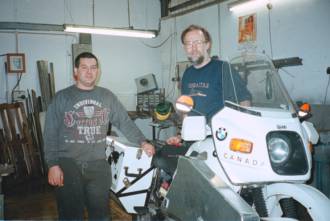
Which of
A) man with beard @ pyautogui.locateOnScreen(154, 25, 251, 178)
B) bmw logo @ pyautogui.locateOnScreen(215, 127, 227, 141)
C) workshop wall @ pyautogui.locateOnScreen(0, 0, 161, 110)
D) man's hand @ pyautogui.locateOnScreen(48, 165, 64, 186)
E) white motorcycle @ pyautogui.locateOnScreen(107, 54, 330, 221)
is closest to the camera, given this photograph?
white motorcycle @ pyautogui.locateOnScreen(107, 54, 330, 221)

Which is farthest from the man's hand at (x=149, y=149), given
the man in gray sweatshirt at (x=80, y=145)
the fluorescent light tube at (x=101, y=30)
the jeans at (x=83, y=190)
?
the fluorescent light tube at (x=101, y=30)

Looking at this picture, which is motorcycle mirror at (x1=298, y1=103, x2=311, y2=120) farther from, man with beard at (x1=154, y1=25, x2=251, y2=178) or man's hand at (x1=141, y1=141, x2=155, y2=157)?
man's hand at (x1=141, y1=141, x2=155, y2=157)

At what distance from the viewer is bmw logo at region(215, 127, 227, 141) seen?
1.58m

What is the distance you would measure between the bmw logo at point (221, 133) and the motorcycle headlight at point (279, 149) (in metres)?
0.21

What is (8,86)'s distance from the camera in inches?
248

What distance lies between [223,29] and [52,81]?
3485 mm

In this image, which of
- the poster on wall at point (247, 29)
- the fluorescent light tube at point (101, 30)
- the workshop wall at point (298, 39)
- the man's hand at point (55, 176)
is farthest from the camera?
the poster on wall at point (247, 29)

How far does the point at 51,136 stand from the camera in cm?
226

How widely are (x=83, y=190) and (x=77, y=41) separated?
206 inches

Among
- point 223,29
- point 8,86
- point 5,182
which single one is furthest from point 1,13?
point 223,29

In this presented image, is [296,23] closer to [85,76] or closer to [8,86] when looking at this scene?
[85,76]

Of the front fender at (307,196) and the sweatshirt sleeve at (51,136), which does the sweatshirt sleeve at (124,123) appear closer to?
the sweatshirt sleeve at (51,136)

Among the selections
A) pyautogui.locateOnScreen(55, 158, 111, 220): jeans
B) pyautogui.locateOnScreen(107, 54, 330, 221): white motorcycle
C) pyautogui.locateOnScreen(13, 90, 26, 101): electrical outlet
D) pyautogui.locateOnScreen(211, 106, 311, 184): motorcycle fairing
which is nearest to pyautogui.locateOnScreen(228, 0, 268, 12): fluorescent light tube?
pyautogui.locateOnScreen(107, 54, 330, 221): white motorcycle

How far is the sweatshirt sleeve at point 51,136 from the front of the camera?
7.31 ft
